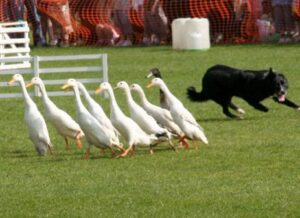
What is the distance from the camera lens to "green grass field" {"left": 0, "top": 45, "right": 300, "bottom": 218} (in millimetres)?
11023

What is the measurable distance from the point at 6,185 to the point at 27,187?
0.91 ft

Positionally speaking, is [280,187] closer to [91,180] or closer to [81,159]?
[91,180]

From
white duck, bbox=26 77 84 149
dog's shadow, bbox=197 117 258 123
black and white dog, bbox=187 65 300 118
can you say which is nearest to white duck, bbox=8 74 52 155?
white duck, bbox=26 77 84 149

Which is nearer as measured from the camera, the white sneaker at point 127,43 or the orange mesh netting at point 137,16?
the orange mesh netting at point 137,16

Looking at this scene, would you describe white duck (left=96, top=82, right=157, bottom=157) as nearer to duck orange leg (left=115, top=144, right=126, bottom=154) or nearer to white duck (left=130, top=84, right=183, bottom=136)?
duck orange leg (left=115, top=144, right=126, bottom=154)

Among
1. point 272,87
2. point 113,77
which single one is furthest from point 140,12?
point 272,87

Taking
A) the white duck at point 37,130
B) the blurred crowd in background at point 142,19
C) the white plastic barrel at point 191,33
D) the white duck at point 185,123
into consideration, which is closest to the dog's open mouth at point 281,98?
the white duck at point 185,123

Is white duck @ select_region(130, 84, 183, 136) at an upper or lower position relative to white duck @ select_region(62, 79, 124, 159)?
lower

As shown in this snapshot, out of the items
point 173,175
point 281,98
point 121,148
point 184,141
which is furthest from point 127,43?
point 173,175

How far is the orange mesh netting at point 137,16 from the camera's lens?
3359cm

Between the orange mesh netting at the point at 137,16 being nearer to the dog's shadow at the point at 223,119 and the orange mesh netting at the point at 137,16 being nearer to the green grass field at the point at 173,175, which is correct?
the dog's shadow at the point at 223,119

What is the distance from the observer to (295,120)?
58.7ft

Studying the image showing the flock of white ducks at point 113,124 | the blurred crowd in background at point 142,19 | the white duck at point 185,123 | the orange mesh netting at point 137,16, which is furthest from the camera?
the orange mesh netting at point 137,16

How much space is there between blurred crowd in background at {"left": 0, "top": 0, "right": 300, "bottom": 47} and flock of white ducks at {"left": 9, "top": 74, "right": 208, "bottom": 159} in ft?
55.9
